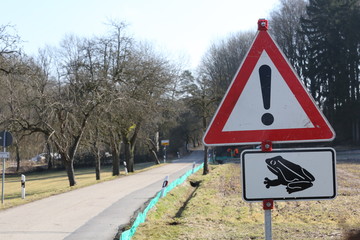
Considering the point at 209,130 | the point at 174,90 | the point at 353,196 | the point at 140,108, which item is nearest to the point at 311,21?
the point at 174,90

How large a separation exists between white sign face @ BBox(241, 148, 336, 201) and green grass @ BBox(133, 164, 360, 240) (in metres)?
5.10

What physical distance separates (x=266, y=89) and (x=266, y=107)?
5.5 inches

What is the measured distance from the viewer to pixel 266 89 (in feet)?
11.2

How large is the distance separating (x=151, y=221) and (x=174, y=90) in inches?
1167

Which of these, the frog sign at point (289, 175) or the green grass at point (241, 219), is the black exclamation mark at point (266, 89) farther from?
the green grass at point (241, 219)

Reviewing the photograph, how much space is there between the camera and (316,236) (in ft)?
27.1

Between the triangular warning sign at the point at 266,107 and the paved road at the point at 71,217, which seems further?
the paved road at the point at 71,217

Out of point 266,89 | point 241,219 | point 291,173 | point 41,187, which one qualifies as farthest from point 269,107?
point 41,187

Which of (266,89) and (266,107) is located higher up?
(266,89)

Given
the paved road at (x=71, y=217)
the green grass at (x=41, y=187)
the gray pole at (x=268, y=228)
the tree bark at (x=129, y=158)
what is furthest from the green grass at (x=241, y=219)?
the tree bark at (x=129, y=158)

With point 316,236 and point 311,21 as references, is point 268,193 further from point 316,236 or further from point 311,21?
point 311,21

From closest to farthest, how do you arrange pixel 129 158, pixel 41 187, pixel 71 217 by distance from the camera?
pixel 71 217, pixel 41 187, pixel 129 158

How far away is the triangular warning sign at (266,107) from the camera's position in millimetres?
3334

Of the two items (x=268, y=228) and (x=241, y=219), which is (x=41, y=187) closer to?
(x=241, y=219)
